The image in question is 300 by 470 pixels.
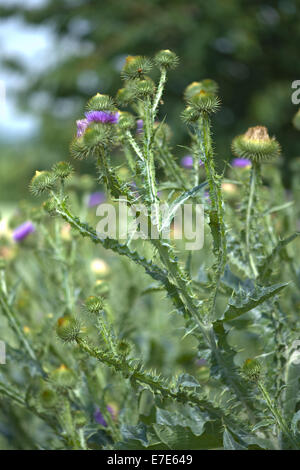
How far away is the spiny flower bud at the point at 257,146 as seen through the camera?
89 cm

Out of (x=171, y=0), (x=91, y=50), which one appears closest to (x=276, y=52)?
(x=171, y=0)

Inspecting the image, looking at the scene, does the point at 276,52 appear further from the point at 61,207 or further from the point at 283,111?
the point at 61,207

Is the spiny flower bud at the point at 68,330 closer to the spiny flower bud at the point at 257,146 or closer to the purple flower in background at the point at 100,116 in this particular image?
the purple flower in background at the point at 100,116

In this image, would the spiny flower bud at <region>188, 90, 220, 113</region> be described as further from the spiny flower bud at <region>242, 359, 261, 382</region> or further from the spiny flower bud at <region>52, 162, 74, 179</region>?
the spiny flower bud at <region>242, 359, 261, 382</region>

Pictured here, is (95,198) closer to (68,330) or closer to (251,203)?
(251,203)

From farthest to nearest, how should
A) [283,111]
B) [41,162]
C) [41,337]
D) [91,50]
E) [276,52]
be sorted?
[41,162], [91,50], [276,52], [283,111], [41,337]

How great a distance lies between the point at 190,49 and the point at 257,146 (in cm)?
754

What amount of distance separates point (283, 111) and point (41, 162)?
5792 mm

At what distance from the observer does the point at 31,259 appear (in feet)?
6.42

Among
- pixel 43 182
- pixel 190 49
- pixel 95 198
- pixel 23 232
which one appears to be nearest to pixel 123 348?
pixel 43 182

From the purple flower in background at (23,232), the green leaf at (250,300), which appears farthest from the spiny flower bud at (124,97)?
the purple flower in background at (23,232)

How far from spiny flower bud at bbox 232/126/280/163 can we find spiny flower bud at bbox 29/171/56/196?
315mm

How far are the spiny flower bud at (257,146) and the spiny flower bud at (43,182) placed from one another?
0.31m

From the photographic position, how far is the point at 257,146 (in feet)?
2.93
